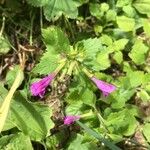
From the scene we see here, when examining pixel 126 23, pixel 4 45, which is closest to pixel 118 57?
pixel 126 23

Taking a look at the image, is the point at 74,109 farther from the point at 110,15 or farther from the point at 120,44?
the point at 110,15

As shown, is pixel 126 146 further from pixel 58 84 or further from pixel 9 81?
pixel 9 81

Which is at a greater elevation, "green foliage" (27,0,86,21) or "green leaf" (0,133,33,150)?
"green foliage" (27,0,86,21)

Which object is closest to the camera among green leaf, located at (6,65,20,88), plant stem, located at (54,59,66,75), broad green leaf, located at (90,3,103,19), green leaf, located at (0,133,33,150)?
plant stem, located at (54,59,66,75)

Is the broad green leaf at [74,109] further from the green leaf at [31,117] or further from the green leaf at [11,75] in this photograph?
the green leaf at [11,75]

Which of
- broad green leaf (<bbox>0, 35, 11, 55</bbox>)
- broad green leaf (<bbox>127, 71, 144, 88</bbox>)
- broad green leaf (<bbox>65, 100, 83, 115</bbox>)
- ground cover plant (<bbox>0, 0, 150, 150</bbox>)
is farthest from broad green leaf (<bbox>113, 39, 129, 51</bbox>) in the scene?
broad green leaf (<bbox>0, 35, 11, 55</bbox>)

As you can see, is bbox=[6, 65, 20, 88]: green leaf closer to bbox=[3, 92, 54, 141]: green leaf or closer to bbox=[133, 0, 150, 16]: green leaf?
bbox=[3, 92, 54, 141]: green leaf

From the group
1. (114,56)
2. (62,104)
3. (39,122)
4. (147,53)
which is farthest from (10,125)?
(147,53)

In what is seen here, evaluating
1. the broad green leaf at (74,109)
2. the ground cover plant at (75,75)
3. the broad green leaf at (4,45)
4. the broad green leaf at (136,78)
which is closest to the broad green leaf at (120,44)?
the ground cover plant at (75,75)
